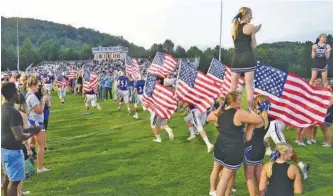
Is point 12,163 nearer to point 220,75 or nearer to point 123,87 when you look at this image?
point 220,75

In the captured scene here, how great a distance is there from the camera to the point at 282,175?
4730 mm

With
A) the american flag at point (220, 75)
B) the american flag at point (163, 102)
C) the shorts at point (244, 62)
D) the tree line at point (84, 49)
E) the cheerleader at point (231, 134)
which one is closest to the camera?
the cheerleader at point (231, 134)

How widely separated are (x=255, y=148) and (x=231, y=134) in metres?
0.82

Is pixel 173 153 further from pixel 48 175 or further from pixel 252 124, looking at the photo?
pixel 252 124

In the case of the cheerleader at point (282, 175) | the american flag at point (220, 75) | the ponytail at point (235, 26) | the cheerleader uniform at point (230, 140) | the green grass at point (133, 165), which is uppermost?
the ponytail at point (235, 26)

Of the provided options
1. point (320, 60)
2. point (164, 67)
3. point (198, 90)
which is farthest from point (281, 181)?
point (164, 67)

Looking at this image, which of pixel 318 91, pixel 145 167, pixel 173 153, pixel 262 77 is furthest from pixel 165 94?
pixel 318 91

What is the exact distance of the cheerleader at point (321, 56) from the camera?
12023 mm

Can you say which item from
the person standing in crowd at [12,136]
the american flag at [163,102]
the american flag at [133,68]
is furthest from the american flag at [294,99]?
the american flag at [133,68]

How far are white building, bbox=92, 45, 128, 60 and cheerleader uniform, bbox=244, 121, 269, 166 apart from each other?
97.8 metres

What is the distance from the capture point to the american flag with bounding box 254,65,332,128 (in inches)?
289

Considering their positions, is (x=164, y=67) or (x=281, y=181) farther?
(x=164, y=67)

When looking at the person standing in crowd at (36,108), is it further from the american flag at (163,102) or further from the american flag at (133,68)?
the american flag at (133,68)

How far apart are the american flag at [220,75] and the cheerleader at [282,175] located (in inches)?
205
